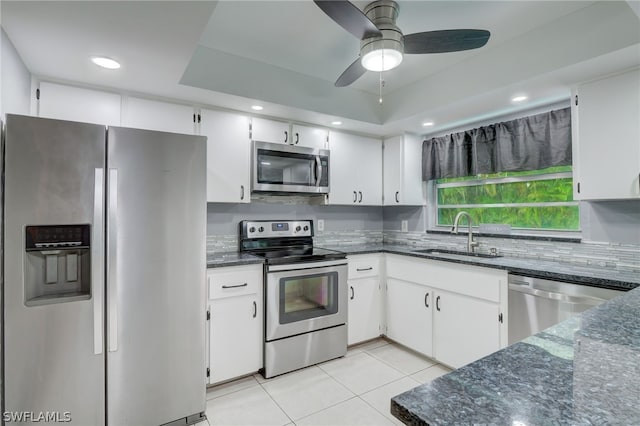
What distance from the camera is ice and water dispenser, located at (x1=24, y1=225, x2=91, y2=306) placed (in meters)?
1.52

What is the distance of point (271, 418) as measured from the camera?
196 cm

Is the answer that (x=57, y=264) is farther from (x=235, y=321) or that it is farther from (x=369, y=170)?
(x=369, y=170)

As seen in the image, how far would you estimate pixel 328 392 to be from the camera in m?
2.25

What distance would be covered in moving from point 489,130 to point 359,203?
1.41 meters

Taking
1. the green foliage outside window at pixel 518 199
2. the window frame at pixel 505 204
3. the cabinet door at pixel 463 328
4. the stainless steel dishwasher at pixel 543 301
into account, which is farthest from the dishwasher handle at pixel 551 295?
the green foliage outside window at pixel 518 199

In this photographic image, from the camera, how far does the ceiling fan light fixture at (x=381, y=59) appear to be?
1.72 meters

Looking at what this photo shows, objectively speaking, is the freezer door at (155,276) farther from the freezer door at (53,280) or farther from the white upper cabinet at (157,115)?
the white upper cabinet at (157,115)

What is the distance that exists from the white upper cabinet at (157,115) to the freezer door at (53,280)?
2.18 ft

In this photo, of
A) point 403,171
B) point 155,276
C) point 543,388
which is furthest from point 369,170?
point 543,388

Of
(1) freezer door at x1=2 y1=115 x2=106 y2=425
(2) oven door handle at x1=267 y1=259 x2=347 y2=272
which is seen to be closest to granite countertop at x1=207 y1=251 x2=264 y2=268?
(2) oven door handle at x1=267 y1=259 x2=347 y2=272

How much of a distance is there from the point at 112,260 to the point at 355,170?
2.35 m

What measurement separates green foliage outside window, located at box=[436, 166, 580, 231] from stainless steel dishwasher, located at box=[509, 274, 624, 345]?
871 millimetres

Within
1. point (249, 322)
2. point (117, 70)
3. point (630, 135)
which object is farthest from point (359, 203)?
point (117, 70)

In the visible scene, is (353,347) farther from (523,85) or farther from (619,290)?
(523,85)
